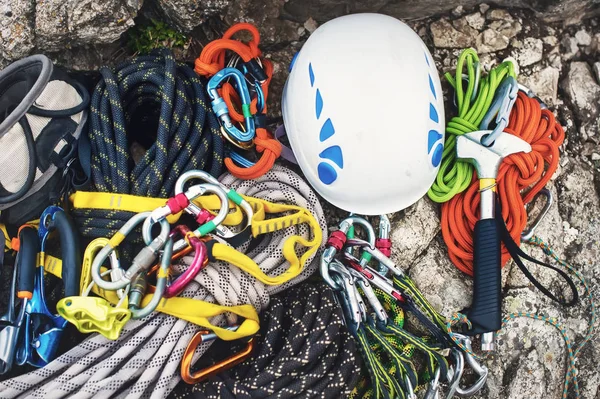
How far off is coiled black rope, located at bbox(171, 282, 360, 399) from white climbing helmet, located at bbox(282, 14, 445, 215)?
1.60 feet

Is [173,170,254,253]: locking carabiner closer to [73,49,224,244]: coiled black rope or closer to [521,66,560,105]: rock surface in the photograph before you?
[73,49,224,244]: coiled black rope

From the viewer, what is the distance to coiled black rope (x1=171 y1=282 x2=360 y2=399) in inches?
87.9

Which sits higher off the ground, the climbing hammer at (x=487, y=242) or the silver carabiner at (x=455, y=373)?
the climbing hammer at (x=487, y=242)

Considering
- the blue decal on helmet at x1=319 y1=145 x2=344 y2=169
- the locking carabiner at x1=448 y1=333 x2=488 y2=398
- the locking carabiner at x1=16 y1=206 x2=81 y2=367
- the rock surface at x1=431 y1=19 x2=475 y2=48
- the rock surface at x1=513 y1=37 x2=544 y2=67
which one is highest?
the rock surface at x1=431 y1=19 x2=475 y2=48

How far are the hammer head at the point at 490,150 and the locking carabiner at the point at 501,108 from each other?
0.08ft

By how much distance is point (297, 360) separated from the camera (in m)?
2.26

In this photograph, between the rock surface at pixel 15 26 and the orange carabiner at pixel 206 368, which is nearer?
the orange carabiner at pixel 206 368

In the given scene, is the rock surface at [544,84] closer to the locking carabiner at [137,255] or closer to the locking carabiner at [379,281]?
the locking carabiner at [379,281]

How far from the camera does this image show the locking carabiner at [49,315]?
7.37 feet

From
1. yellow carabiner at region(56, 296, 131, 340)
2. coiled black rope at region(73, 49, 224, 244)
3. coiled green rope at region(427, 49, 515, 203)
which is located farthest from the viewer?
coiled green rope at region(427, 49, 515, 203)

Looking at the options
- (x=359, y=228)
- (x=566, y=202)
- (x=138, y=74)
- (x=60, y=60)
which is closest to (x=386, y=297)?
(x=359, y=228)

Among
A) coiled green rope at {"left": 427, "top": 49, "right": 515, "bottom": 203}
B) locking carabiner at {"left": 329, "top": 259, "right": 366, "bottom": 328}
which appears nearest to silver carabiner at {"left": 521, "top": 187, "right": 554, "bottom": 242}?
coiled green rope at {"left": 427, "top": 49, "right": 515, "bottom": 203}

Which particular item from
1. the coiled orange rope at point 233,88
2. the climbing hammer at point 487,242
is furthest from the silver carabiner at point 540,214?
the coiled orange rope at point 233,88

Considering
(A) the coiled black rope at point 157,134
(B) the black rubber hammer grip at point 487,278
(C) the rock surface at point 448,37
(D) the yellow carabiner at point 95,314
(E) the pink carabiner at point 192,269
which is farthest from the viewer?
(C) the rock surface at point 448,37
